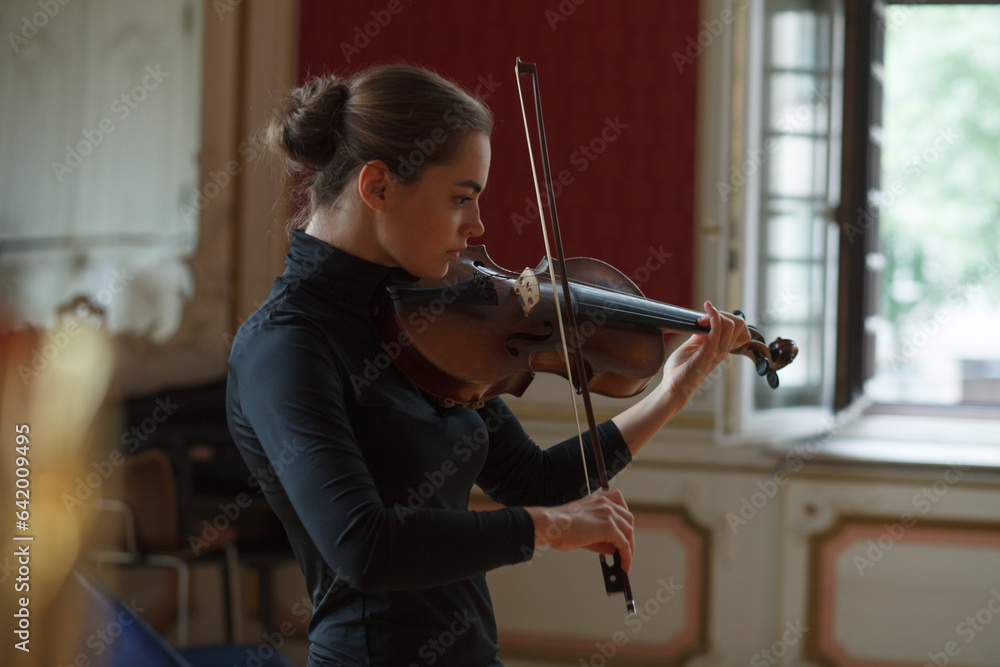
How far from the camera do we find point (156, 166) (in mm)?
2730

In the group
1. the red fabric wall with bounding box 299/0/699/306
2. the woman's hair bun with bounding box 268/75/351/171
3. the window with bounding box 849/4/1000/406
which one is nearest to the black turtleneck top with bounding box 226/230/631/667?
the woman's hair bun with bounding box 268/75/351/171

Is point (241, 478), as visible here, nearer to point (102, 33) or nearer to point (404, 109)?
point (102, 33)

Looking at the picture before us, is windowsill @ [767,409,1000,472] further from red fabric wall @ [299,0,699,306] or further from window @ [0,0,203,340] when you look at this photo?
window @ [0,0,203,340]

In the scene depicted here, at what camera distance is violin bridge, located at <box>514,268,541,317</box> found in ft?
3.89

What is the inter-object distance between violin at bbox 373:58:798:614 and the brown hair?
0.09 m

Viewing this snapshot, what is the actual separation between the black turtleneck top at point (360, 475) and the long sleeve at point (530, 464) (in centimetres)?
14

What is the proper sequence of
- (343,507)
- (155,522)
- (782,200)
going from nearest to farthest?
1. (343,507)
2. (155,522)
3. (782,200)

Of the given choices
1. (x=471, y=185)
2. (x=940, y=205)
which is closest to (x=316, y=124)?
(x=471, y=185)

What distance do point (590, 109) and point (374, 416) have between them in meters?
1.88

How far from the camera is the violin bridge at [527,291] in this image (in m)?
1.19

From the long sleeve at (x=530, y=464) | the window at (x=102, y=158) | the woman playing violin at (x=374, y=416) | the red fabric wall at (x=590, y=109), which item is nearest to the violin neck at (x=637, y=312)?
the long sleeve at (x=530, y=464)

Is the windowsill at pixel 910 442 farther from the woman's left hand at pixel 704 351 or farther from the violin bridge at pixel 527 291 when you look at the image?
the violin bridge at pixel 527 291

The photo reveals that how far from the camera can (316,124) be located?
102cm

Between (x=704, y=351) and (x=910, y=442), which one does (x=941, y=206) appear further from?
(x=704, y=351)
